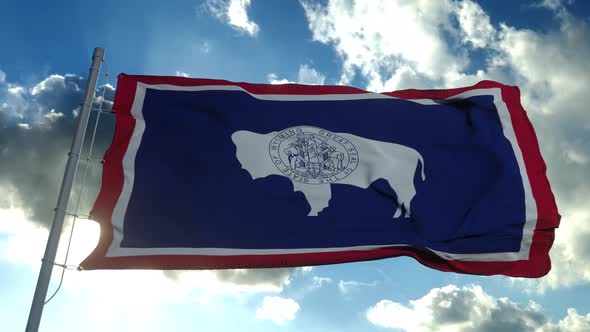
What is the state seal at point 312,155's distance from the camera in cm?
1041

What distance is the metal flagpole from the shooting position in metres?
7.65

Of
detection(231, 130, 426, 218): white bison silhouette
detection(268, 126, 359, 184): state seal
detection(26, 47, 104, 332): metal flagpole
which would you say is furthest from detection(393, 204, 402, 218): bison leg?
detection(26, 47, 104, 332): metal flagpole

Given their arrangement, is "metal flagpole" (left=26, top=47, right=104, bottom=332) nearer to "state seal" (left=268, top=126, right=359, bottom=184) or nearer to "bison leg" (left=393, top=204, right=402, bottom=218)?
"state seal" (left=268, top=126, right=359, bottom=184)

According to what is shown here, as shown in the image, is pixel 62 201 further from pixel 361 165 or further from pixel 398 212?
pixel 398 212

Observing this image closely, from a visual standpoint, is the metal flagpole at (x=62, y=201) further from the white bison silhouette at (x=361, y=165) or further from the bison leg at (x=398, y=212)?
the bison leg at (x=398, y=212)

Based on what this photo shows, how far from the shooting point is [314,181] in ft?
33.9

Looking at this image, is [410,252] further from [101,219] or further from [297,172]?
[101,219]

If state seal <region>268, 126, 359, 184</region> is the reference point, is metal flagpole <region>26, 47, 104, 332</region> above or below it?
below

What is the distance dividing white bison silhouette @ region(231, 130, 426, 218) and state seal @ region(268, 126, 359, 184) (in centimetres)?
6

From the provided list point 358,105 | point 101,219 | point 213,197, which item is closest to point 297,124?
point 358,105

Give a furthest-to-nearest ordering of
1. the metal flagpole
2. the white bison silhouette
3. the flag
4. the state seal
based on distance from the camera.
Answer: the state seal
the white bison silhouette
the flag
the metal flagpole

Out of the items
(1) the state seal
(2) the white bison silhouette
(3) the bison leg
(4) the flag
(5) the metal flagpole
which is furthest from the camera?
(3) the bison leg

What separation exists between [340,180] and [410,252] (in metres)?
1.69

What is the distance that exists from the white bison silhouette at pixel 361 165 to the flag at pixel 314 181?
23 mm
